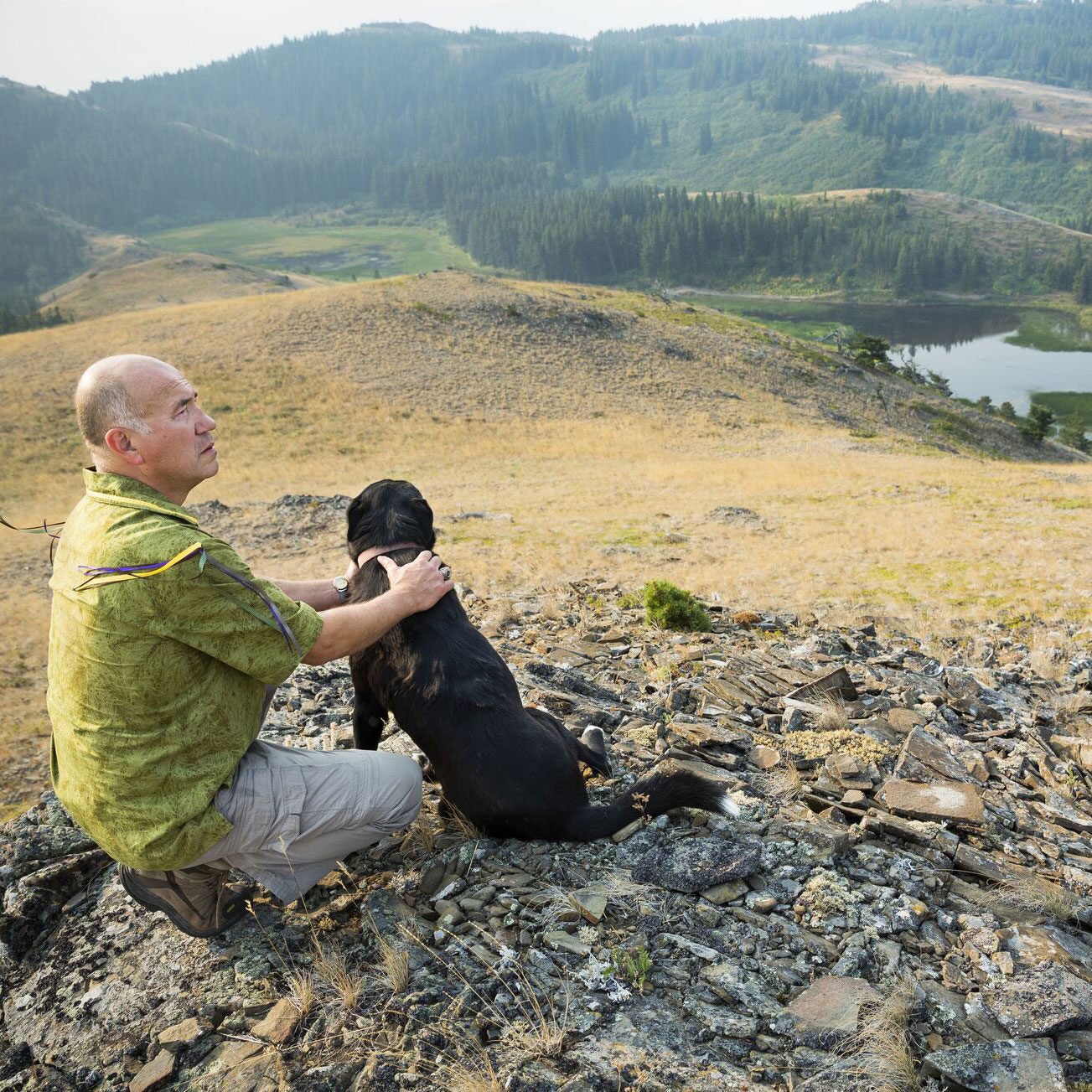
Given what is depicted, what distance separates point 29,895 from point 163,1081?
166 cm

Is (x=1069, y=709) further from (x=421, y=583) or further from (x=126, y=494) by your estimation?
(x=126, y=494)

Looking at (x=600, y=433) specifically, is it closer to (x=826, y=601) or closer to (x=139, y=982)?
(x=826, y=601)

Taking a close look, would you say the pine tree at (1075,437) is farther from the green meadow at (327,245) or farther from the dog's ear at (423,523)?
the green meadow at (327,245)

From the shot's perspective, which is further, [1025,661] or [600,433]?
[600,433]

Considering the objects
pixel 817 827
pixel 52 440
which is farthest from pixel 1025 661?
pixel 52 440

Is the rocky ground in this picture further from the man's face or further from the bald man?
the man's face

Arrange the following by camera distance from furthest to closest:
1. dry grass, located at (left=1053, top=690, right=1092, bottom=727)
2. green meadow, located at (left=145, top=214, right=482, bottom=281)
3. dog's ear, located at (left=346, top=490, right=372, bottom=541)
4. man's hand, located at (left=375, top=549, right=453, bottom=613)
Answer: green meadow, located at (left=145, top=214, right=482, bottom=281) < dry grass, located at (left=1053, top=690, right=1092, bottom=727) < dog's ear, located at (left=346, top=490, right=372, bottom=541) < man's hand, located at (left=375, top=549, right=453, bottom=613)

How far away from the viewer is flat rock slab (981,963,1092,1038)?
2705mm

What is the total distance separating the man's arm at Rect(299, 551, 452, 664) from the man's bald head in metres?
0.98

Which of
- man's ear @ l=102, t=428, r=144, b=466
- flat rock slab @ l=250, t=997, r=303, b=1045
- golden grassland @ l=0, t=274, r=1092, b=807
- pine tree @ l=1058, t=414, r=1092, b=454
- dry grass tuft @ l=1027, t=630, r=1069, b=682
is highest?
man's ear @ l=102, t=428, r=144, b=466

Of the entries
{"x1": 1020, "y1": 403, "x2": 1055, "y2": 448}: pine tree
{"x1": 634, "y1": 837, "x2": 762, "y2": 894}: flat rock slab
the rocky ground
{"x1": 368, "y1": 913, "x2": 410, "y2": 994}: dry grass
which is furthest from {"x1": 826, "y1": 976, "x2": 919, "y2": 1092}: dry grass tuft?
{"x1": 1020, "y1": 403, "x2": 1055, "y2": 448}: pine tree

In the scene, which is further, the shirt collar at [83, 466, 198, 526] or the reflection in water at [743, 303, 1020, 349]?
the reflection in water at [743, 303, 1020, 349]

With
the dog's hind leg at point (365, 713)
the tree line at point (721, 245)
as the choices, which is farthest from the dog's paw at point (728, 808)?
the tree line at point (721, 245)

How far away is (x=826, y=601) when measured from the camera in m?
11.0
